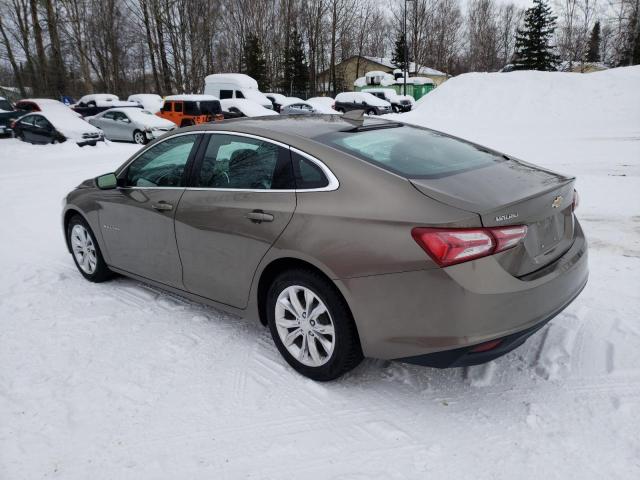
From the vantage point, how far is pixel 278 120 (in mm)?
3738

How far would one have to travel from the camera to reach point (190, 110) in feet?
71.1

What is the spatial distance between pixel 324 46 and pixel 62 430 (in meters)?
56.5

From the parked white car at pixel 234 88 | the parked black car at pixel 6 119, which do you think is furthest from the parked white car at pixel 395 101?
the parked black car at pixel 6 119

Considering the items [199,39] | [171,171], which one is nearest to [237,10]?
[199,39]

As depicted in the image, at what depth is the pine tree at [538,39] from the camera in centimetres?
4581

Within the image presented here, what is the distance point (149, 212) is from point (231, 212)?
40.1 inches

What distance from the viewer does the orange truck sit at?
2157 cm

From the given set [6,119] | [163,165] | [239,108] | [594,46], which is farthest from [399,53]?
[163,165]

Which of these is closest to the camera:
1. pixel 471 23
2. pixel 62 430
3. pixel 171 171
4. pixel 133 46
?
pixel 62 430

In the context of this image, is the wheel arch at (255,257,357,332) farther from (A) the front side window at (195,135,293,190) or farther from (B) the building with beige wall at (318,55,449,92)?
(B) the building with beige wall at (318,55,449,92)

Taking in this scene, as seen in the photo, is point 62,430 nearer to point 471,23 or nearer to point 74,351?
point 74,351

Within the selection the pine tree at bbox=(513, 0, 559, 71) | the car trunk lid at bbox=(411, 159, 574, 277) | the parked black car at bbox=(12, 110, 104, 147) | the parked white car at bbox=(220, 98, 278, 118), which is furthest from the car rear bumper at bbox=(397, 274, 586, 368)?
the pine tree at bbox=(513, 0, 559, 71)

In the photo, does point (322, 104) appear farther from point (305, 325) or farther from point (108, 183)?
point (305, 325)

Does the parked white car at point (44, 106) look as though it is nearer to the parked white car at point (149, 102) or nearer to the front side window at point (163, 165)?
the parked white car at point (149, 102)
